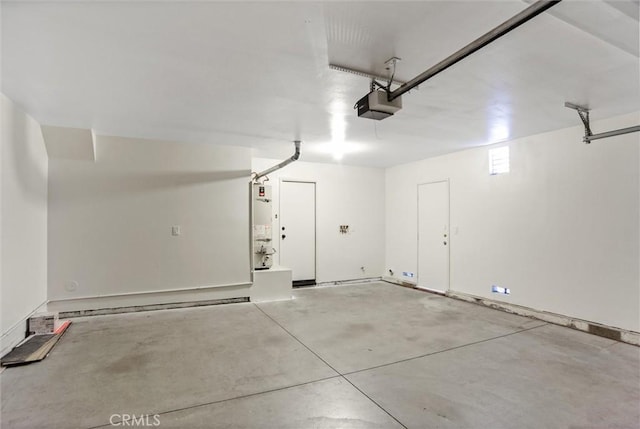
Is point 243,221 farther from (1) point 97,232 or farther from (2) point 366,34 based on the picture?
(2) point 366,34

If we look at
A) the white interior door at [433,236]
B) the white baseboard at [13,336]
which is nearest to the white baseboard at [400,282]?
the white interior door at [433,236]

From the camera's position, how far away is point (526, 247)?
4.50m

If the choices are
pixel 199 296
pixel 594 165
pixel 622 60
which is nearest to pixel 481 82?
pixel 622 60

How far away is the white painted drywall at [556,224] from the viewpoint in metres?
3.57

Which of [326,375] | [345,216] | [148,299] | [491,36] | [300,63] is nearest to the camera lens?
[491,36]

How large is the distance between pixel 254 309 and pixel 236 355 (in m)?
1.71

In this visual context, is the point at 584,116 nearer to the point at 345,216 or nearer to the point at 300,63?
the point at 300,63

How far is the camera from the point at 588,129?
145 inches

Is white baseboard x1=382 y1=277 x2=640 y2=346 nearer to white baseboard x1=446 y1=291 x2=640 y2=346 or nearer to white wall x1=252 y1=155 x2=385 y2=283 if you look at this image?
white baseboard x1=446 y1=291 x2=640 y2=346

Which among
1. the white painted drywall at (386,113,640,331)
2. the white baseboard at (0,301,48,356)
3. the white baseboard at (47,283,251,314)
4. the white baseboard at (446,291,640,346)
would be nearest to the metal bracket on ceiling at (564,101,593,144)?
the white painted drywall at (386,113,640,331)

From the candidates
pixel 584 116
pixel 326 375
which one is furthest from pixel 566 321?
pixel 326 375

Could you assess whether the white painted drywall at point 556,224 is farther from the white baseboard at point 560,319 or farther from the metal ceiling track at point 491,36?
the metal ceiling track at point 491,36

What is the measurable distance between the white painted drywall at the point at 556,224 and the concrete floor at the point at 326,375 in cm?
51

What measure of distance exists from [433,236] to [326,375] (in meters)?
4.08
